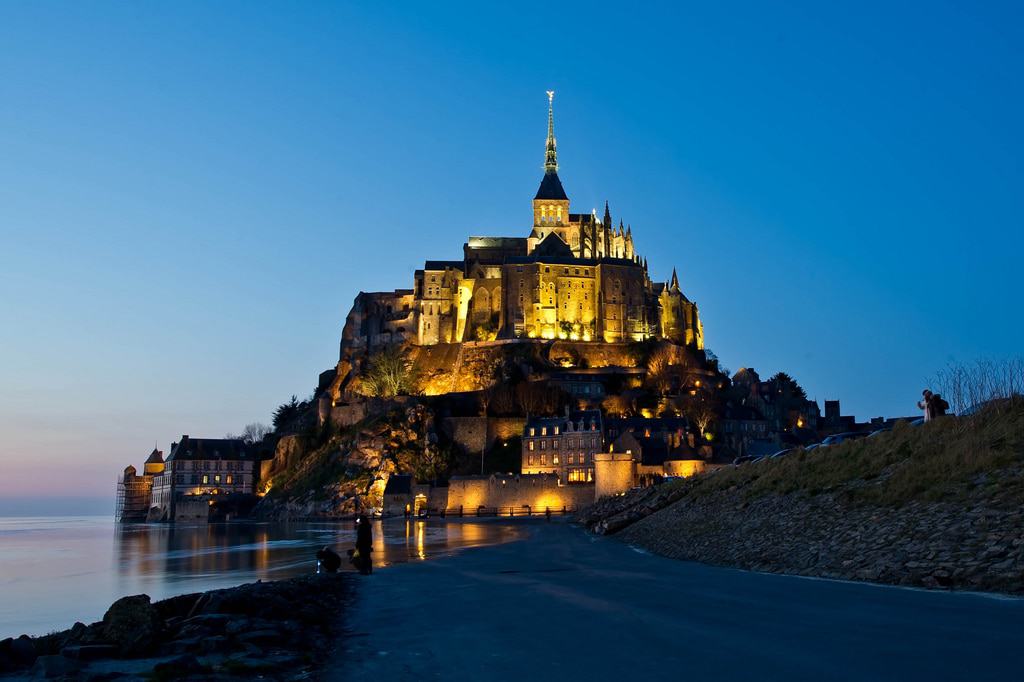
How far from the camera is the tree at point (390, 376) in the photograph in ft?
365

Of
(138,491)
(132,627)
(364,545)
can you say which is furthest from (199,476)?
(132,627)

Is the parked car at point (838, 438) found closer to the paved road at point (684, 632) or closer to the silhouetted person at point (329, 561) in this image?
the paved road at point (684, 632)

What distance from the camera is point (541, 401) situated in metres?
98.3

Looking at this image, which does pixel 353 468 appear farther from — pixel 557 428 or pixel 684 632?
pixel 684 632

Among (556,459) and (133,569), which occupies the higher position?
(556,459)

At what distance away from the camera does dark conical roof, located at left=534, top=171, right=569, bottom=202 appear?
137375mm

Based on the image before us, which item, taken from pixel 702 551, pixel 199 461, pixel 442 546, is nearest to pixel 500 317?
pixel 199 461

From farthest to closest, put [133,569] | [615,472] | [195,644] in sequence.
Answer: [615,472] → [133,569] → [195,644]

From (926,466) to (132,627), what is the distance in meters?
16.5

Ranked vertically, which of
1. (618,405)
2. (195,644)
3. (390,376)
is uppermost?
(390,376)

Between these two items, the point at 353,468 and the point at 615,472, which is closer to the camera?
the point at 615,472

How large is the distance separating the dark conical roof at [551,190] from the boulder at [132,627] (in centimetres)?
12830

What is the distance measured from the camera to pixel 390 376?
112m

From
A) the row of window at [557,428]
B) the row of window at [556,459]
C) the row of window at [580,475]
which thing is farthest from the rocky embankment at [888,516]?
the row of window at [557,428]
